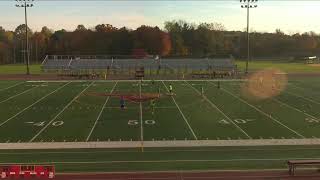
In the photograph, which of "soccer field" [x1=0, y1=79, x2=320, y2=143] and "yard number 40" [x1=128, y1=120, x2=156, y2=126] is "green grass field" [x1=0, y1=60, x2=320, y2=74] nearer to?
"soccer field" [x1=0, y1=79, x2=320, y2=143]

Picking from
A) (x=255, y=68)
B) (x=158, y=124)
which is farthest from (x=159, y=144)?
(x=255, y=68)

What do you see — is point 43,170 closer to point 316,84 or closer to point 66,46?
point 316,84

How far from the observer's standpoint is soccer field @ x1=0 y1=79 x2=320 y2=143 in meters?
22.5

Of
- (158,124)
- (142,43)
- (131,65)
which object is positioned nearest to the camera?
(158,124)

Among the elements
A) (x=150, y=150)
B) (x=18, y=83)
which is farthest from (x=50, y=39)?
(x=150, y=150)

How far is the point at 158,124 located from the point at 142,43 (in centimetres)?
7590

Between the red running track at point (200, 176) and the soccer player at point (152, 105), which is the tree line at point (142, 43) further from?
the red running track at point (200, 176)

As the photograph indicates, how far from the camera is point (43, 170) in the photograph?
15.1 metres

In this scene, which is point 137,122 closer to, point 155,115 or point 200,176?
point 155,115

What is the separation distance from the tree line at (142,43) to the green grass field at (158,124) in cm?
5436

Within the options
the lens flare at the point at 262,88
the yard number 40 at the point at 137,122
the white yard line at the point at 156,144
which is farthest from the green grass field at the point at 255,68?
the white yard line at the point at 156,144

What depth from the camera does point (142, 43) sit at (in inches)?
3935

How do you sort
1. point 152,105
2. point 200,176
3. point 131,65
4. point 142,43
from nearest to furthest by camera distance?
point 200,176 → point 152,105 → point 131,65 → point 142,43

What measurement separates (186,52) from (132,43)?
1248 cm
